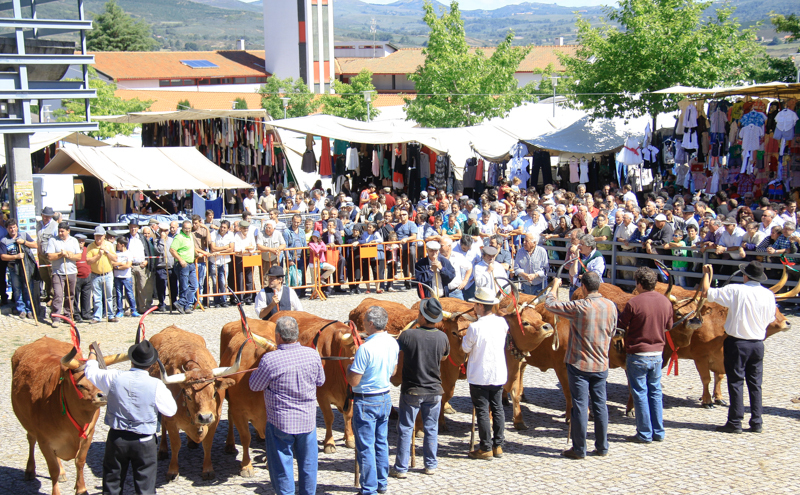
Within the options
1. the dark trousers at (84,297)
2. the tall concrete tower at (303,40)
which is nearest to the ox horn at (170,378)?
the dark trousers at (84,297)

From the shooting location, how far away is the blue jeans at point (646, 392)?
7781mm

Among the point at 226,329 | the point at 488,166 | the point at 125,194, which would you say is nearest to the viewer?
the point at 226,329

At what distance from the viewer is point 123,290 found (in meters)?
14.3

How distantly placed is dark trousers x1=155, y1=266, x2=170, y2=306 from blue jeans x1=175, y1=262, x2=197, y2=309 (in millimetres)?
249

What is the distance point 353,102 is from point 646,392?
161ft

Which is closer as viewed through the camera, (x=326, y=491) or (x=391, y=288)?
(x=326, y=491)

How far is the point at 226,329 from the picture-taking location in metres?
8.67

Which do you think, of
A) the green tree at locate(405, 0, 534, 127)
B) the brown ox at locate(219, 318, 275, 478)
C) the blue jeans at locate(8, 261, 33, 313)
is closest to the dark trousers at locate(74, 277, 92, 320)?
the blue jeans at locate(8, 261, 33, 313)

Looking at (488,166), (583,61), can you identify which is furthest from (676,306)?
(583,61)

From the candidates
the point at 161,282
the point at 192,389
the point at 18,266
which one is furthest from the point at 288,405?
the point at 18,266

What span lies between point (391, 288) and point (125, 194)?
846cm

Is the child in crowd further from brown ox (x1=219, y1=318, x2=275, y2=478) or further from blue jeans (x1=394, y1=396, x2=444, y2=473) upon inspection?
blue jeans (x1=394, y1=396, x2=444, y2=473)

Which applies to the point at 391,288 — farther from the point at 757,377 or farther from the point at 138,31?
the point at 138,31

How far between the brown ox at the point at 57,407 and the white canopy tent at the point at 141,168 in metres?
10.3
